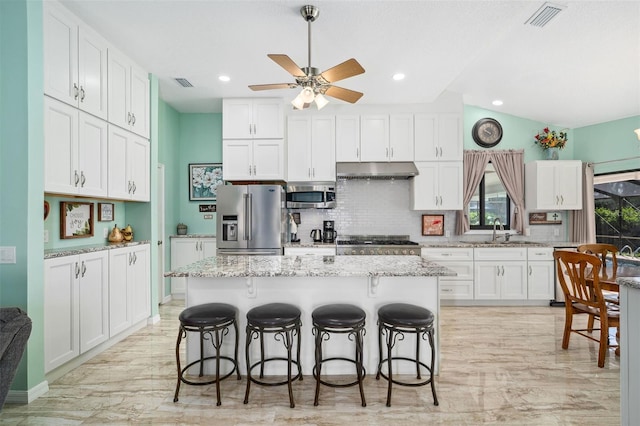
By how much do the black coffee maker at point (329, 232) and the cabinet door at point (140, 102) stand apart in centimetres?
269

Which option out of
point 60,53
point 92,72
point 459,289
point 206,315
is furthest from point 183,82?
point 459,289

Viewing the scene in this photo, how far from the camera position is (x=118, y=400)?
2387 mm

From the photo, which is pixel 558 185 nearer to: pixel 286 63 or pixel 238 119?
pixel 286 63

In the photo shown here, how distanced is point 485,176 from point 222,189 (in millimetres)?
3991

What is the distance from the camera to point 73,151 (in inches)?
109

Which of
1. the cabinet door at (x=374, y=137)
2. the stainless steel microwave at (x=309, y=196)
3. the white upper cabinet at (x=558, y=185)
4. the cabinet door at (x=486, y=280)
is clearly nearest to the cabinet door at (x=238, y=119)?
the stainless steel microwave at (x=309, y=196)

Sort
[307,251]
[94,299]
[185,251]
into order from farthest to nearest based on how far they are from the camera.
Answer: [185,251] → [307,251] → [94,299]

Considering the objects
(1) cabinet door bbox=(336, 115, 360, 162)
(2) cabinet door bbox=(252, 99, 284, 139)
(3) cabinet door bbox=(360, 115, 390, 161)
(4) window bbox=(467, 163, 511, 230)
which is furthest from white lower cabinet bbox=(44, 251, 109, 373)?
(4) window bbox=(467, 163, 511, 230)

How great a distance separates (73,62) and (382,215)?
4.10 m

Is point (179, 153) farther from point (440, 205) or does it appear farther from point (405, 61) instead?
point (440, 205)

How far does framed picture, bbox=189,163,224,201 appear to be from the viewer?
5.38 meters

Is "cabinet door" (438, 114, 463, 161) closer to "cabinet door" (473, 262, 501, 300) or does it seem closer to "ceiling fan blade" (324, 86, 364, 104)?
"cabinet door" (473, 262, 501, 300)

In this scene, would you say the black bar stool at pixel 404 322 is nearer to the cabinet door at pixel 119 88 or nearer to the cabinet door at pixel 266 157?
the cabinet door at pixel 266 157

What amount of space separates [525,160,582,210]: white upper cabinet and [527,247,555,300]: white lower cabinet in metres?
0.68
